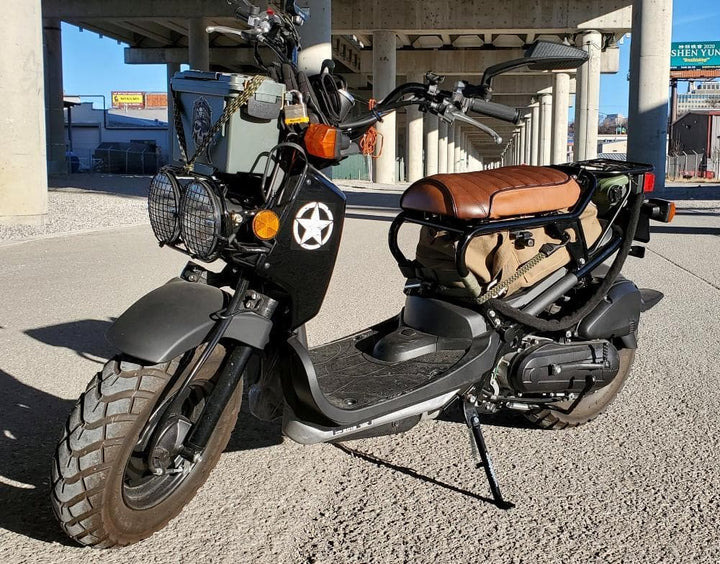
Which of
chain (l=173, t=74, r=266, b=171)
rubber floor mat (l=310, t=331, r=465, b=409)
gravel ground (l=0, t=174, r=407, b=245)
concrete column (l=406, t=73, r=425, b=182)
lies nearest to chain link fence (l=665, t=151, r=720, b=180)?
concrete column (l=406, t=73, r=425, b=182)

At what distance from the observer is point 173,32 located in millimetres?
41125

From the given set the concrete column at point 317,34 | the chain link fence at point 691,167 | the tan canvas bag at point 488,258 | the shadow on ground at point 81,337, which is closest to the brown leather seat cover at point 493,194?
the tan canvas bag at point 488,258

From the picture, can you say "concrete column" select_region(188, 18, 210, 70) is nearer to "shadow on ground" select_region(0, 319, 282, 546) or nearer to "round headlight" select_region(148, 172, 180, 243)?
"shadow on ground" select_region(0, 319, 282, 546)

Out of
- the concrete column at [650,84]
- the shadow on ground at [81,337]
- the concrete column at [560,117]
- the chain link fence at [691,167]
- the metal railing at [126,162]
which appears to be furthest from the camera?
the chain link fence at [691,167]

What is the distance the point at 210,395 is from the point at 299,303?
41 centimetres

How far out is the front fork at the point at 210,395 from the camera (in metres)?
2.52

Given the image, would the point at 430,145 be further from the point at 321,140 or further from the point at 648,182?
the point at 321,140

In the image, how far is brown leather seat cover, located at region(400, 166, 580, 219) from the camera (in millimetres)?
2979

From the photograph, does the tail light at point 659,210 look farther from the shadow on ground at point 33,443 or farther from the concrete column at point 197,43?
the concrete column at point 197,43

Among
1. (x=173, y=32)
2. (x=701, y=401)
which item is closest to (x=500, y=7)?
(x=173, y=32)

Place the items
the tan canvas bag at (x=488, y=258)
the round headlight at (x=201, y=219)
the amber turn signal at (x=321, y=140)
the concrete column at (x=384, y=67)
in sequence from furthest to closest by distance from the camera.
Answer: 1. the concrete column at (x=384, y=67)
2. the tan canvas bag at (x=488, y=258)
3. the amber turn signal at (x=321, y=140)
4. the round headlight at (x=201, y=219)

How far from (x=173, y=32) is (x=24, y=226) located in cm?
3132

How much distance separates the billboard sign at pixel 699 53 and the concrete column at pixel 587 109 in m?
66.9

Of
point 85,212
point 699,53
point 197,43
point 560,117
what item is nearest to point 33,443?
point 85,212
